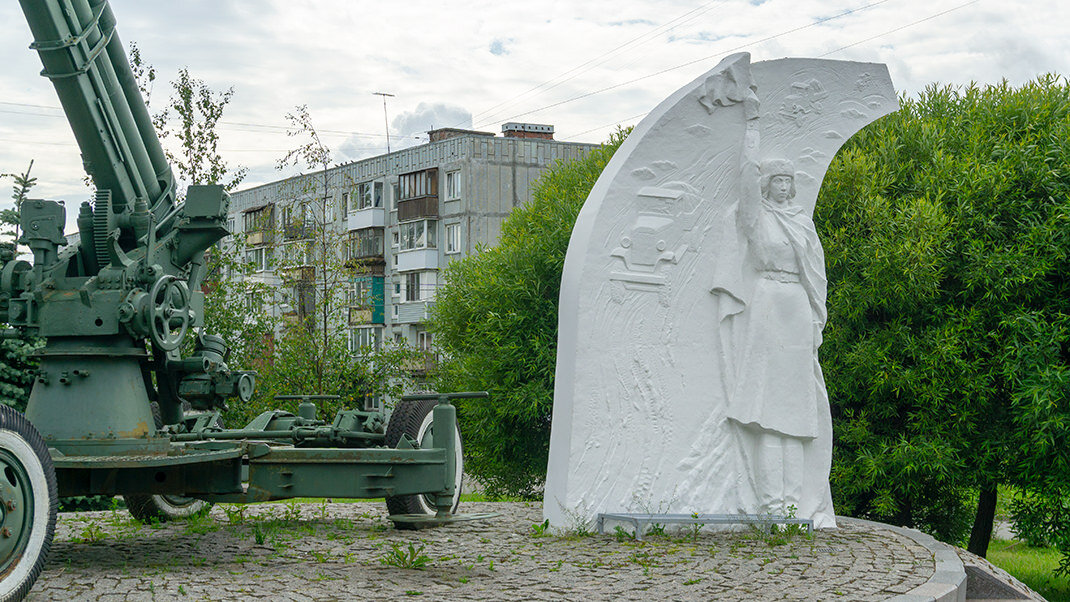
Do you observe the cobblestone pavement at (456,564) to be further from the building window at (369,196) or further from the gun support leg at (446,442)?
the building window at (369,196)

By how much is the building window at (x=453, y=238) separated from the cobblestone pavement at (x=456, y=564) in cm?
2567

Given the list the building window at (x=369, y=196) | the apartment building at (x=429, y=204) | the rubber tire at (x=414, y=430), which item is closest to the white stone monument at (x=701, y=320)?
the rubber tire at (x=414, y=430)

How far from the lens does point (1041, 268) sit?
469 inches

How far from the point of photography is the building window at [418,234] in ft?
117

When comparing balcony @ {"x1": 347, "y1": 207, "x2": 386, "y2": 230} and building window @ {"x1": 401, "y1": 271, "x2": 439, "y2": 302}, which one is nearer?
building window @ {"x1": 401, "y1": 271, "x2": 439, "y2": 302}

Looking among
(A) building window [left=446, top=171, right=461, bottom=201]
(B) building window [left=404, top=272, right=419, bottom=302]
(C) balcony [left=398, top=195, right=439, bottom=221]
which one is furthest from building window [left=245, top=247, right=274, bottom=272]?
(B) building window [left=404, top=272, right=419, bottom=302]

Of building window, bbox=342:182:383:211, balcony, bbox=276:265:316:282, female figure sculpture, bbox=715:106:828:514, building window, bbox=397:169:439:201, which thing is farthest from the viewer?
building window, bbox=342:182:383:211

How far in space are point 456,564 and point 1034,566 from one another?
1127cm

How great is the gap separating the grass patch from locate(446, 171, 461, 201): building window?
1987 cm

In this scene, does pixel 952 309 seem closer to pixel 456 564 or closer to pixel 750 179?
pixel 750 179

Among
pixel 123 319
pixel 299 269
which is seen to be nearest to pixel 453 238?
pixel 299 269

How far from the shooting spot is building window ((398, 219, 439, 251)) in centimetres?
3575

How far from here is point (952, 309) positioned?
41.9 ft

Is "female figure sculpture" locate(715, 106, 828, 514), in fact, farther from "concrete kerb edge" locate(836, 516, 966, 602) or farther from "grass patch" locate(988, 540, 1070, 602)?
"grass patch" locate(988, 540, 1070, 602)
